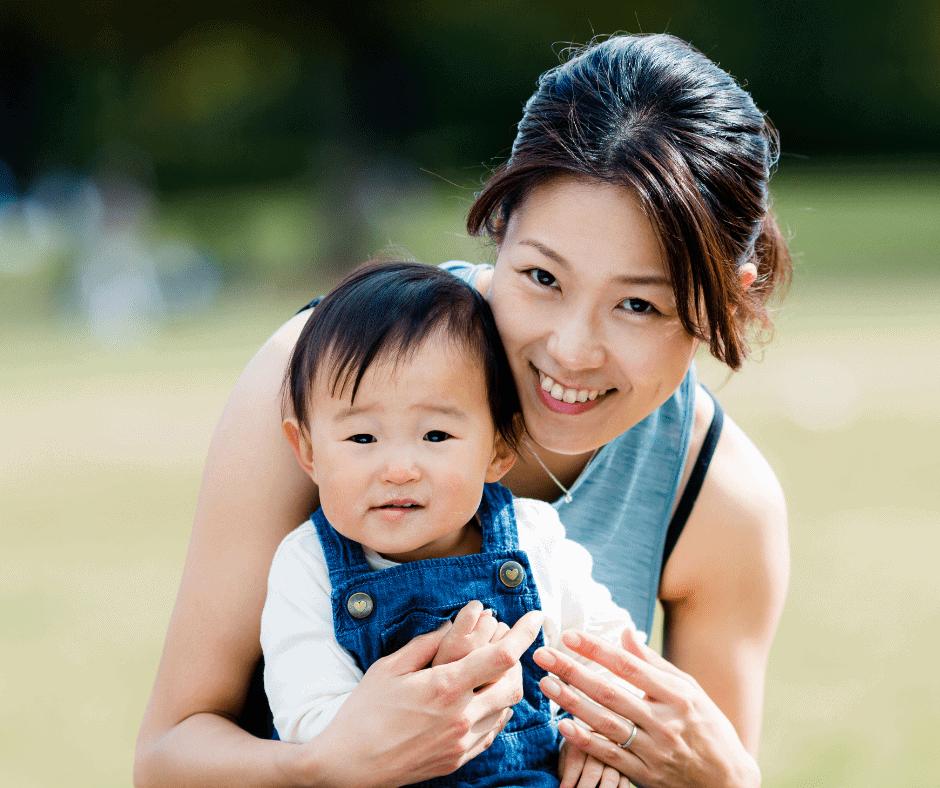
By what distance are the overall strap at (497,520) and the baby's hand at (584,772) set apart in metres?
0.38

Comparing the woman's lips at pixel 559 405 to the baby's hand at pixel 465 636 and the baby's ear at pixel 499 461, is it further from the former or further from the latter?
the baby's hand at pixel 465 636

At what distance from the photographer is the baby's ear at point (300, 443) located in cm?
193

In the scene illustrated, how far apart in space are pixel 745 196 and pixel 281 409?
39.4 inches

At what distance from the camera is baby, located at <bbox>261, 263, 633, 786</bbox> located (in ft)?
5.94

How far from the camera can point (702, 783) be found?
198 centimetres

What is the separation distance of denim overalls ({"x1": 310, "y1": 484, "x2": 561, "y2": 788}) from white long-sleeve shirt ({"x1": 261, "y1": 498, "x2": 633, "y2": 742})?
35 millimetres

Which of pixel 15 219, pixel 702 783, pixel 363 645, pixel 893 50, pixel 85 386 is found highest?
pixel 893 50

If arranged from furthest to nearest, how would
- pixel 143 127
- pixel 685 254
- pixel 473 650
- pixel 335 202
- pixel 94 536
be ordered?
1. pixel 143 127
2. pixel 335 202
3. pixel 94 536
4. pixel 685 254
5. pixel 473 650

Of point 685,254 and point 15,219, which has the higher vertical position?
point 15,219

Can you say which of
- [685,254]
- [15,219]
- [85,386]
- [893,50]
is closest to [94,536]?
[85,386]

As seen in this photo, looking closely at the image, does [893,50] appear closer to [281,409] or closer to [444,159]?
[444,159]

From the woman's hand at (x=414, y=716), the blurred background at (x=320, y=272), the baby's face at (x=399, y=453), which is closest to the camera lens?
the woman's hand at (x=414, y=716)

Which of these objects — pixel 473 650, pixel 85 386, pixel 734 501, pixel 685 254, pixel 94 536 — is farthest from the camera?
pixel 85 386

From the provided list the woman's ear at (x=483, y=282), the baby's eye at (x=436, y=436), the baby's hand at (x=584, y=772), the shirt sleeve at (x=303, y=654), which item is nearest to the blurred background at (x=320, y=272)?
the woman's ear at (x=483, y=282)
